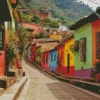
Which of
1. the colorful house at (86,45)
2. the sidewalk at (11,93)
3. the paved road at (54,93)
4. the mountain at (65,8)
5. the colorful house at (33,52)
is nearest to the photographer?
the sidewalk at (11,93)

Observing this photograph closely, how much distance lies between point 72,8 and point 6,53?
139 m

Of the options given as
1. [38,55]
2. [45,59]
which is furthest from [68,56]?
[38,55]

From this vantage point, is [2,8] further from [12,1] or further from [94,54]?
[12,1]

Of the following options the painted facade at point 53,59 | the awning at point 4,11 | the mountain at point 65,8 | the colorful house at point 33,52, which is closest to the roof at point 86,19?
the awning at point 4,11

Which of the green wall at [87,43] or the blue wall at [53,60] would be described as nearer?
the green wall at [87,43]

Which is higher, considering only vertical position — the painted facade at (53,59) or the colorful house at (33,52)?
the colorful house at (33,52)

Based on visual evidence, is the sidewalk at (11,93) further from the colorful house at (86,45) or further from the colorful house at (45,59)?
the colorful house at (45,59)

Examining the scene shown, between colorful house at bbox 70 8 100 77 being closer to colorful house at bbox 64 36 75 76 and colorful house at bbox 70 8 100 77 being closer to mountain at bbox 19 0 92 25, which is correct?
colorful house at bbox 64 36 75 76

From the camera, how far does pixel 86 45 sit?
24547mm

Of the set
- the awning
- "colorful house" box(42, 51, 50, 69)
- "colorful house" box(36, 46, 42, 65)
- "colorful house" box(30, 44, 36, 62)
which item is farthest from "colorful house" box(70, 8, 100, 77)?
"colorful house" box(30, 44, 36, 62)

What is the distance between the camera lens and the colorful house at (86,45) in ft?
73.9

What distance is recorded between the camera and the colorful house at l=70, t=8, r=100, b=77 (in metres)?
22.5

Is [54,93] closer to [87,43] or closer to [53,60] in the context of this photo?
[87,43]

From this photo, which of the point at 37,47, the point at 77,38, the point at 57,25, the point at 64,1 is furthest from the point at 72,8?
the point at 77,38
